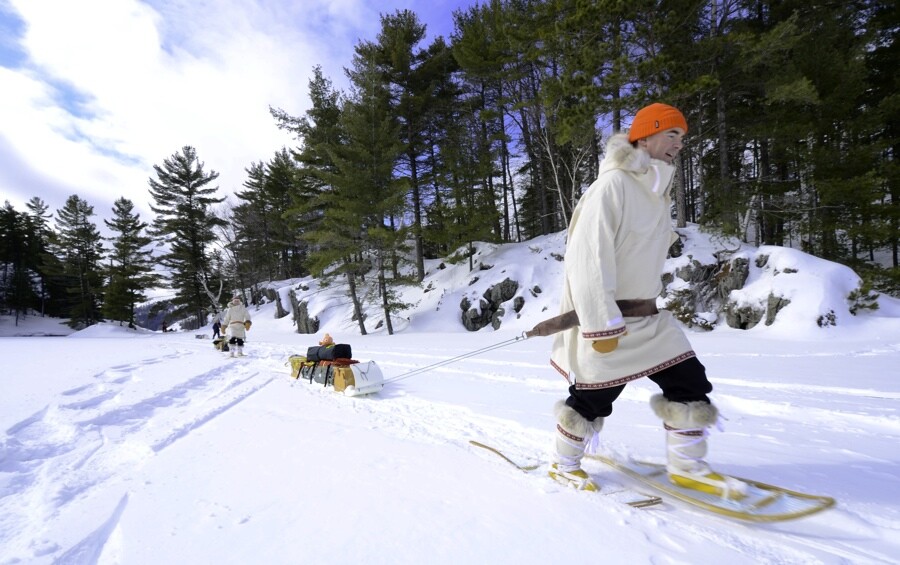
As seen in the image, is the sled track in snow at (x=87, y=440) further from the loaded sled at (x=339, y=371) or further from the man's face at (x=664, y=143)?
the man's face at (x=664, y=143)

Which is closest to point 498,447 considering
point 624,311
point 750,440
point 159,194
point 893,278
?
point 624,311

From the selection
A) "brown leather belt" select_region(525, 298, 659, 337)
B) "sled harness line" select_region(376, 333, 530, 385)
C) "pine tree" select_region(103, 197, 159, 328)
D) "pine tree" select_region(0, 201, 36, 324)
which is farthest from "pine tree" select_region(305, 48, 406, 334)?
"pine tree" select_region(0, 201, 36, 324)

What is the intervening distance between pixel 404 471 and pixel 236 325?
31.4 ft

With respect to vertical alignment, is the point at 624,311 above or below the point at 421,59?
below

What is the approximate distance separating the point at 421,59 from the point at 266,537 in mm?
21932

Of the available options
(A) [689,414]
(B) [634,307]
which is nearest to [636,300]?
(B) [634,307]

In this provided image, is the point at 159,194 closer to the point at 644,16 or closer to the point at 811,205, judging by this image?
the point at 644,16

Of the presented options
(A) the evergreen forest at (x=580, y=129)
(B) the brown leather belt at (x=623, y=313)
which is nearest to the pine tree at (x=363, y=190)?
(A) the evergreen forest at (x=580, y=129)

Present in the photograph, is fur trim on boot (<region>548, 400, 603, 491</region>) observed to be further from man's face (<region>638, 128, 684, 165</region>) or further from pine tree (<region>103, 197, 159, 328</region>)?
pine tree (<region>103, 197, 159, 328</region>)

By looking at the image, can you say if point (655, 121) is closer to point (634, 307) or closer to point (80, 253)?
point (634, 307)

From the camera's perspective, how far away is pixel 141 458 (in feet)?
9.11

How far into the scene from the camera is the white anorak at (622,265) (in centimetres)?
192

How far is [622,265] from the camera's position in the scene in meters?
2.07

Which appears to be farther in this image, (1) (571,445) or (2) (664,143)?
(1) (571,445)
